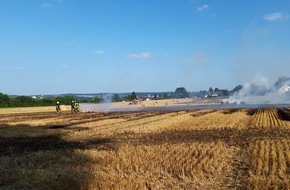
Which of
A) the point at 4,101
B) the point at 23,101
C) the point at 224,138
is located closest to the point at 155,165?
the point at 224,138

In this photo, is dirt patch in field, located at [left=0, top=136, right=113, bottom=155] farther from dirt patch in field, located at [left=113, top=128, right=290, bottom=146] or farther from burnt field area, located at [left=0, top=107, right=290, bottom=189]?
dirt patch in field, located at [left=113, top=128, right=290, bottom=146]

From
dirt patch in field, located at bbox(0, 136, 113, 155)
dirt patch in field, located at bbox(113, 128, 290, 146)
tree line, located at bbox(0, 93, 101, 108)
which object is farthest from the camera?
tree line, located at bbox(0, 93, 101, 108)

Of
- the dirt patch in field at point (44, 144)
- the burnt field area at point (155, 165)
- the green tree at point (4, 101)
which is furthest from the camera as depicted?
the green tree at point (4, 101)

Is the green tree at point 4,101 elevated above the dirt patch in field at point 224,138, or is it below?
above

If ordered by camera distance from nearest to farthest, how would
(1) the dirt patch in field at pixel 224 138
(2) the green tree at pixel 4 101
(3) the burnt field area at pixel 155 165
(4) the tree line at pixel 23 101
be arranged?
(3) the burnt field area at pixel 155 165, (1) the dirt patch in field at pixel 224 138, (2) the green tree at pixel 4 101, (4) the tree line at pixel 23 101

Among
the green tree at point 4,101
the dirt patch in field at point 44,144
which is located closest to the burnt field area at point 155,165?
the dirt patch in field at point 44,144

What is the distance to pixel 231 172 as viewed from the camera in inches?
584

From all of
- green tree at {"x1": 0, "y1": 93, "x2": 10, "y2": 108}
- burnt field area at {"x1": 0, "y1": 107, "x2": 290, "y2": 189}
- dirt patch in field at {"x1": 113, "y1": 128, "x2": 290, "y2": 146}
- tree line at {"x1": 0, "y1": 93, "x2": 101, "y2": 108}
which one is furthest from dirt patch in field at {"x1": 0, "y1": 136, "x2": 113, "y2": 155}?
tree line at {"x1": 0, "y1": 93, "x2": 101, "y2": 108}

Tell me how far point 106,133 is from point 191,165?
16.2 meters

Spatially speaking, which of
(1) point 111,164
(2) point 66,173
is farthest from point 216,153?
(2) point 66,173

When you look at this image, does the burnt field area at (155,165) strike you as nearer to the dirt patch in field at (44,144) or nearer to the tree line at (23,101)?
the dirt patch in field at (44,144)

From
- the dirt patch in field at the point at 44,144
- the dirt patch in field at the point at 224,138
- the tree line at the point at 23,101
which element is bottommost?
the dirt patch in field at the point at 44,144

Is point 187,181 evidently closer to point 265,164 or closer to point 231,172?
point 231,172

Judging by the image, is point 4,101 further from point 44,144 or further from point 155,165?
point 155,165
